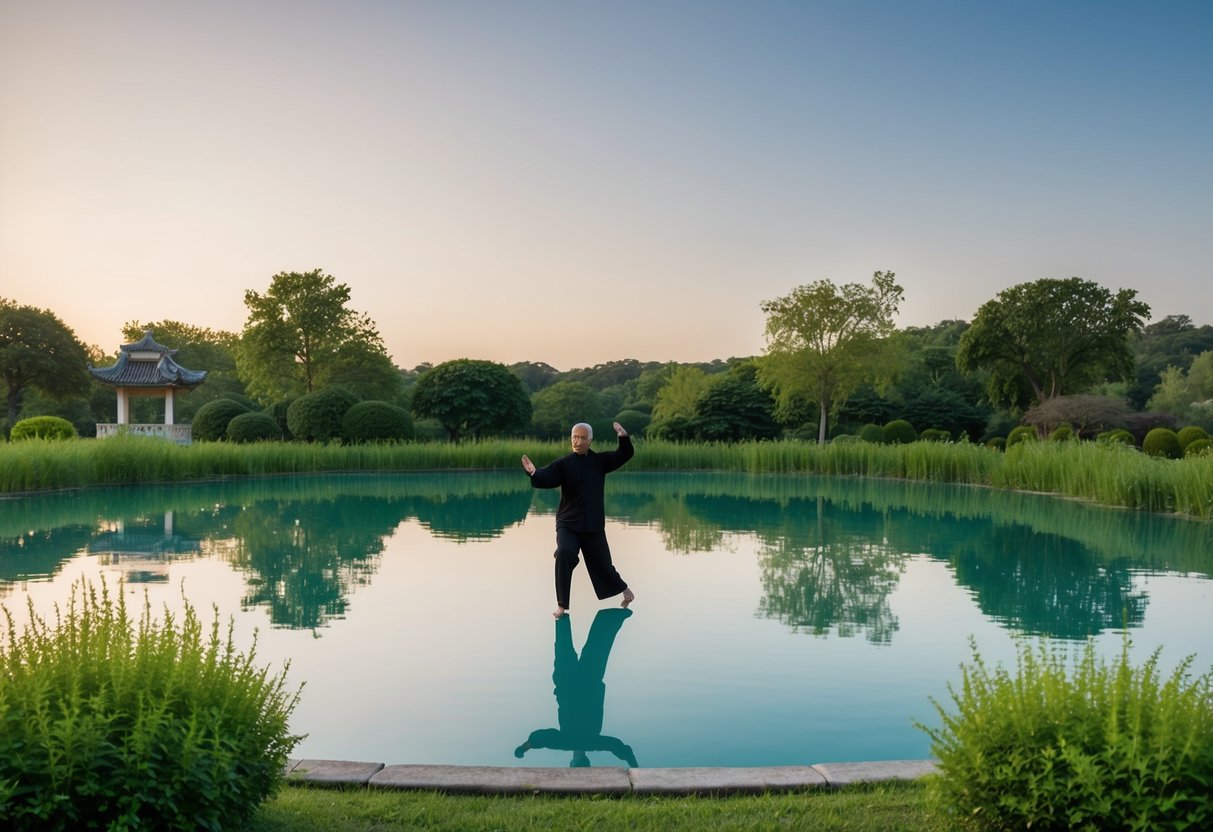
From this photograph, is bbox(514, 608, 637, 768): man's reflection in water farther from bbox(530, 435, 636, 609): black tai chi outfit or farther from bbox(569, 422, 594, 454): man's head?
bbox(569, 422, 594, 454): man's head

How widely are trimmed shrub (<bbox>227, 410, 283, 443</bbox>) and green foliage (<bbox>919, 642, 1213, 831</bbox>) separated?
93.1 ft

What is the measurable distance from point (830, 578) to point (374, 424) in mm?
21005

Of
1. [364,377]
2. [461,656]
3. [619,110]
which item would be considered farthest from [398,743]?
[364,377]

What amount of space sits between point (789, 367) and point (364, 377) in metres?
18.5

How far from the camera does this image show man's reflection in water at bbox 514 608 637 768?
4469 mm

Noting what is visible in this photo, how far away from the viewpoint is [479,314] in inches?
1125

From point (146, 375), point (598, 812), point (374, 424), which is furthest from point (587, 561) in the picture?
point (146, 375)

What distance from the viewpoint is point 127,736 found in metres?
2.56

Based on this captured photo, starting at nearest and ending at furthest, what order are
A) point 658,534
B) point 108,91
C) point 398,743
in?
point 398,743 < point 658,534 < point 108,91

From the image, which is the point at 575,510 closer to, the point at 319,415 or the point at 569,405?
the point at 319,415

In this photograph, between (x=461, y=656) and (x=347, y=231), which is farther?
(x=347, y=231)

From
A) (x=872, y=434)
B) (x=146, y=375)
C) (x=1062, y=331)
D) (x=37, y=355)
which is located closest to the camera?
(x=872, y=434)

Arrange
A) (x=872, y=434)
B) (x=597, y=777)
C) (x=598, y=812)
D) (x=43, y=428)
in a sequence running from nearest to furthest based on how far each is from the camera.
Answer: (x=598, y=812)
(x=597, y=777)
(x=43, y=428)
(x=872, y=434)

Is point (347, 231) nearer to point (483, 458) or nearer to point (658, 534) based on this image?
point (483, 458)
